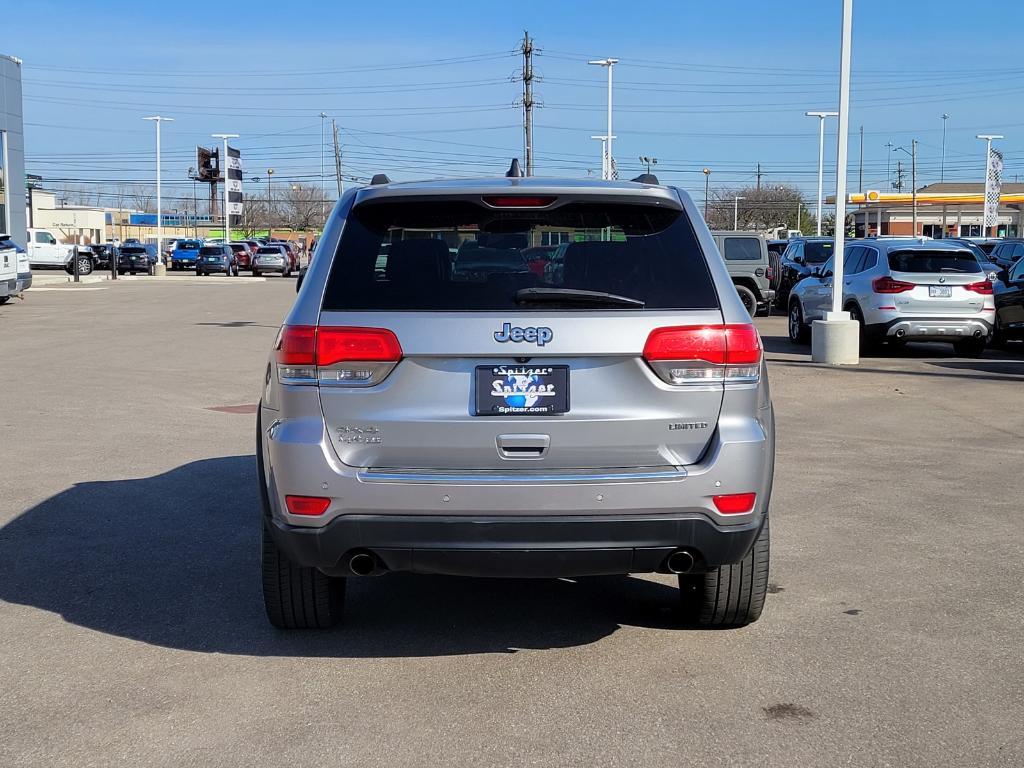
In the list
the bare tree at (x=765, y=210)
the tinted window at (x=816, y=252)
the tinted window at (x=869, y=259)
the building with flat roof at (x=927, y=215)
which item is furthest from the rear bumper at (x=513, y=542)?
the bare tree at (x=765, y=210)

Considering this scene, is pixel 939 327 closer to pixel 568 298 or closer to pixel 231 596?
pixel 231 596

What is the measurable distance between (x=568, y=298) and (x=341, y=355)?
0.84 metres

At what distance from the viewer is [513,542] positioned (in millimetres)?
4484

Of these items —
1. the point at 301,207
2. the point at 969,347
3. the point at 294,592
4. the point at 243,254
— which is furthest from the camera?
the point at 301,207

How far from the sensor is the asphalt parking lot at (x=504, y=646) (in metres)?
4.13

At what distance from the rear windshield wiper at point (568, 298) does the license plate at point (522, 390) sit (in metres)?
0.25

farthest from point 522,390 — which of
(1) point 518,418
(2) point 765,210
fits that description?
(2) point 765,210

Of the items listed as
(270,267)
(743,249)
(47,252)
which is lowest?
(270,267)

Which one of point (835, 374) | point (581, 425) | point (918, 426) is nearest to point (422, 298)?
point (581, 425)

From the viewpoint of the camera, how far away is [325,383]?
Answer: 14.9 ft

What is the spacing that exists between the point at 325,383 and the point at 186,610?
1718mm

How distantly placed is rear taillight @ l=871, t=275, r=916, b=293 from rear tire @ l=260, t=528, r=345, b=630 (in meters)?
14.1

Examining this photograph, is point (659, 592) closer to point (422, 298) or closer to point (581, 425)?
point (581, 425)

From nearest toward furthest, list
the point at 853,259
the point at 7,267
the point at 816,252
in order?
1. the point at 853,259
2. the point at 7,267
3. the point at 816,252
